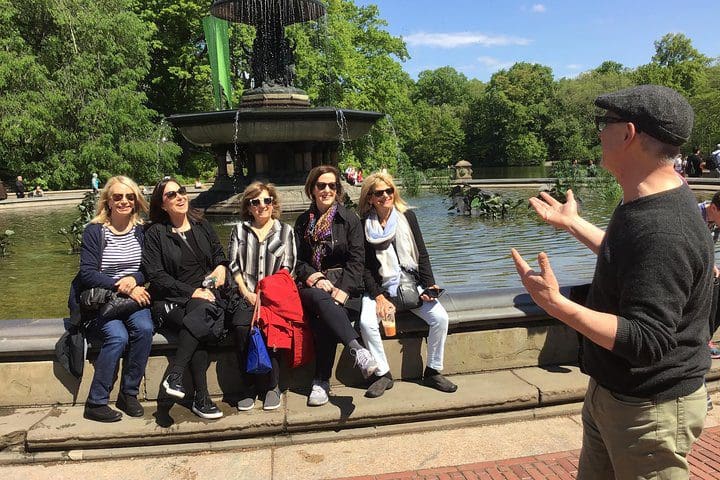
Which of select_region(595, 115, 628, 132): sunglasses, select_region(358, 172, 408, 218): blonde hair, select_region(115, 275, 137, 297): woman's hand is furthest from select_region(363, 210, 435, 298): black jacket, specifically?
select_region(595, 115, 628, 132): sunglasses

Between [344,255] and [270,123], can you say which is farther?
[270,123]

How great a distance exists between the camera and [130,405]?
3.81 meters

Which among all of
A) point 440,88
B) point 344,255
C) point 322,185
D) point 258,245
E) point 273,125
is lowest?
point 344,255

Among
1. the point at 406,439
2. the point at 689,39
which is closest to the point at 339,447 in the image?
the point at 406,439

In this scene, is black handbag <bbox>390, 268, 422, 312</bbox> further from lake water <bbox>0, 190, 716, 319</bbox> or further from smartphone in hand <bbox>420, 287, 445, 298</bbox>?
lake water <bbox>0, 190, 716, 319</bbox>

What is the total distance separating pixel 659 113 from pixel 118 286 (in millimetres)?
3543

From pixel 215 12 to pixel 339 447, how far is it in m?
13.6

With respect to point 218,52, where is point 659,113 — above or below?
below

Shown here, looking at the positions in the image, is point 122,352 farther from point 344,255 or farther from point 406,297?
point 406,297

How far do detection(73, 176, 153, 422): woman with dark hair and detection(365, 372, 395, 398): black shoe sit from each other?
59.5 inches

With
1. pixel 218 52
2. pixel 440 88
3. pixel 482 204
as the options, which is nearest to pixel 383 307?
pixel 482 204

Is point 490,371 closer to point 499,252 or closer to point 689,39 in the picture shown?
point 499,252

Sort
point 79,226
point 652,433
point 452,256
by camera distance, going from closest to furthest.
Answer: point 652,433, point 452,256, point 79,226

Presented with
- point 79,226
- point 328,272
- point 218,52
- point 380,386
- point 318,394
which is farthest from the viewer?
point 218,52
